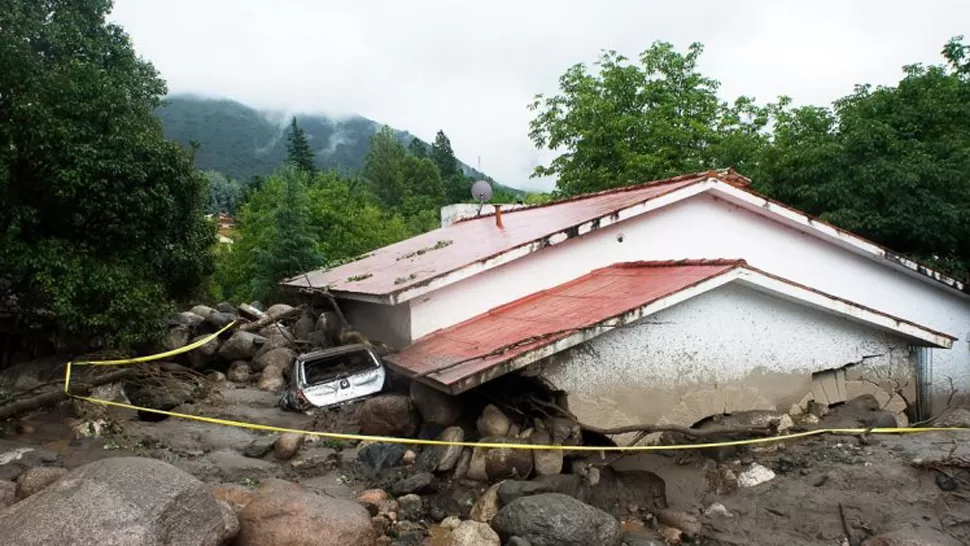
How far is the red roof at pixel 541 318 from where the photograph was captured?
7.25 meters

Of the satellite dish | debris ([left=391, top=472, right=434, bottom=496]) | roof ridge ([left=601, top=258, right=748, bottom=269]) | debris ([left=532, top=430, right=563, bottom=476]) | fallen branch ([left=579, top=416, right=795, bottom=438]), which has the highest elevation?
the satellite dish

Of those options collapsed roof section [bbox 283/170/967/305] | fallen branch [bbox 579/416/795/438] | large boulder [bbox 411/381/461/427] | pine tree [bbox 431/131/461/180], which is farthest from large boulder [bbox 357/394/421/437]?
pine tree [bbox 431/131/461/180]

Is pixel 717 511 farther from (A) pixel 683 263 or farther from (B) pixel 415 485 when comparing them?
(A) pixel 683 263

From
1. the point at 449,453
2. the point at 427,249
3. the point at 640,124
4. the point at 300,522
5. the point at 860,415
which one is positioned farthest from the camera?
the point at 640,124

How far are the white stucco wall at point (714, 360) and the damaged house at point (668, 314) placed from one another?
18mm

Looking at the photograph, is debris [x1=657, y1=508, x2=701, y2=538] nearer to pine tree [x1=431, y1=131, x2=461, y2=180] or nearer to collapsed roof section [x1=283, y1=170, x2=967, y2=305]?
collapsed roof section [x1=283, y1=170, x2=967, y2=305]

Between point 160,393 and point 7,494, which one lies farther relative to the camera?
point 160,393

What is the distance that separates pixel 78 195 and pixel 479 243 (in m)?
6.92

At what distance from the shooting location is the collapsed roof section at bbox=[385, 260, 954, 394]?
7105 millimetres

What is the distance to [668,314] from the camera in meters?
7.97

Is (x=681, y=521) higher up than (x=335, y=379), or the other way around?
(x=335, y=379)

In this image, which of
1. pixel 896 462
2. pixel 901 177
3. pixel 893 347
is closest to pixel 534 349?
pixel 896 462

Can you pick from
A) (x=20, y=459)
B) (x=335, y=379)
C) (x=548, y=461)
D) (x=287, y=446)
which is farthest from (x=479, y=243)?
(x=20, y=459)

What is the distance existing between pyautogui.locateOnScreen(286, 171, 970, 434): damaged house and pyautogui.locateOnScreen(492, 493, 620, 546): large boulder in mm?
1343
